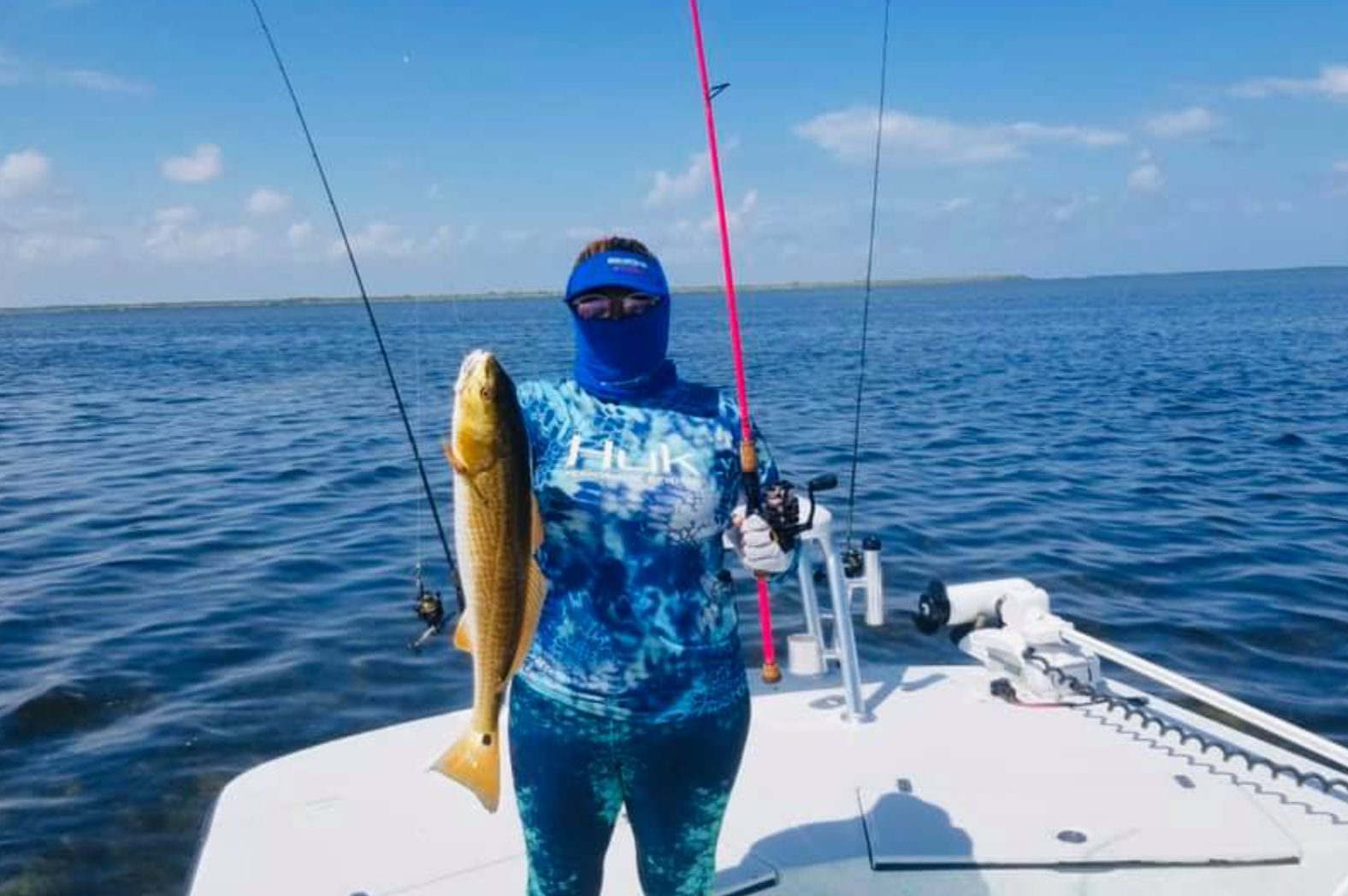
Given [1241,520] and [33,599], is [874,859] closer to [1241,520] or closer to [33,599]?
[33,599]

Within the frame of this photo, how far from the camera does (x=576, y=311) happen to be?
122 inches

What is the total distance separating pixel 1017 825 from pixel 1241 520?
12.3 m

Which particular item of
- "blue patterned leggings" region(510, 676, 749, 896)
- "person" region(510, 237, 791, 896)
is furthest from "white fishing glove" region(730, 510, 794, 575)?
"blue patterned leggings" region(510, 676, 749, 896)

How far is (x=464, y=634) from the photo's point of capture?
121 inches

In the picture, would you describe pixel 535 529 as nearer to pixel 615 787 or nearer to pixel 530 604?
pixel 530 604

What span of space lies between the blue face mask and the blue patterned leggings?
96 cm

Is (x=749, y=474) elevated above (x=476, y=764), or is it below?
above

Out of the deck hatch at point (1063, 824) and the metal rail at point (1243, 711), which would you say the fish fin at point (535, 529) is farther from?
the metal rail at point (1243, 711)

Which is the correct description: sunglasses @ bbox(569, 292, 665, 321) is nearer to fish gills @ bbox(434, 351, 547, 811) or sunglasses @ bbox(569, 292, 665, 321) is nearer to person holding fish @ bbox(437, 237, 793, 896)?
person holding fish @ bbox(437, 237, 793, 896)

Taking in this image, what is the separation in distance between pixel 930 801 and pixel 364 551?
10.9 m

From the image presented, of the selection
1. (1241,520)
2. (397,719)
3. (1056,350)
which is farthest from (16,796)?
(1056,350)

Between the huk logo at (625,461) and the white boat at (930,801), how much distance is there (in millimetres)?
2017

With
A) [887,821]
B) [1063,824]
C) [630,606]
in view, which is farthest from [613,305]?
[1063,824]

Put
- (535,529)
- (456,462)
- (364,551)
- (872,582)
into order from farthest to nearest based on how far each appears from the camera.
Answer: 1. (364,551)
2. (872,582)
3. (535,529)
4. (456,462)
